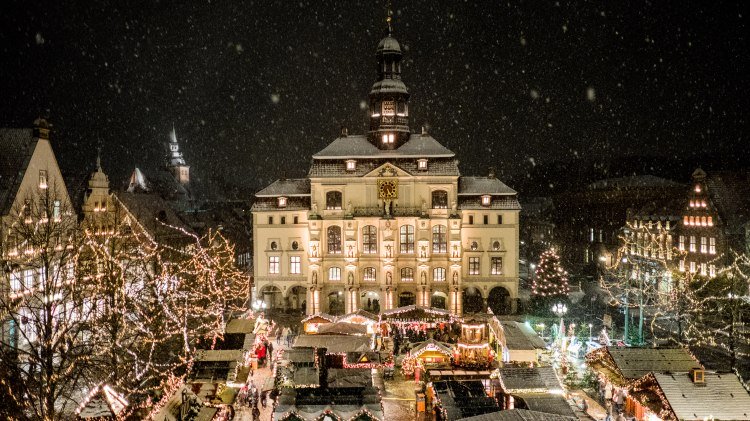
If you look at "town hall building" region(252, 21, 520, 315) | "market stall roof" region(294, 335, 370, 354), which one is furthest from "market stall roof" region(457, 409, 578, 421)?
"town hall building" region(252, 21, 520, 315)

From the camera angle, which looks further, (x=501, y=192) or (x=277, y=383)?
(x=501, y=192)

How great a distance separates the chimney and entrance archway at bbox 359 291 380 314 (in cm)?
2672

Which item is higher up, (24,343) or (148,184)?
(148,184)

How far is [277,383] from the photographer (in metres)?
24.8

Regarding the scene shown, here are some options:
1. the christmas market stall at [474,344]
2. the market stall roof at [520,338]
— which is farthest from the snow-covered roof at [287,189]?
the market stall roof at [520,338]

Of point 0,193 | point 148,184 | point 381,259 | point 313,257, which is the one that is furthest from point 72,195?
point 148,184

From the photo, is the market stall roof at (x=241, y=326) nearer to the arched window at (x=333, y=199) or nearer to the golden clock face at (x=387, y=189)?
the arched window at (x=333, y=199)

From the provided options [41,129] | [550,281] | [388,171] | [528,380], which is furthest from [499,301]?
[41,129]

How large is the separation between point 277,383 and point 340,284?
76.6 ft

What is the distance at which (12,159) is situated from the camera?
1252 inches

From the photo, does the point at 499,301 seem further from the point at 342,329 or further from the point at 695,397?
the point at 695,397

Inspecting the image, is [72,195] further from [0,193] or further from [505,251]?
[505,251]

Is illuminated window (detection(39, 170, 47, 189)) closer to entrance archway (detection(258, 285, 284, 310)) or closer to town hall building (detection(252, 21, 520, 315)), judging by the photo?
town hall building (detection(252, 21, 520, 315))

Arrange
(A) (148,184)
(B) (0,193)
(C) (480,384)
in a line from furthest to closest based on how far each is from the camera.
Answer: (A) (148,184)
(B) (0,193)
(C) (480,384)
